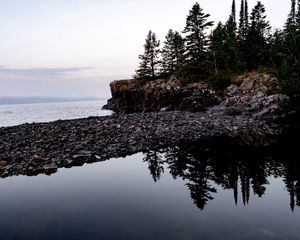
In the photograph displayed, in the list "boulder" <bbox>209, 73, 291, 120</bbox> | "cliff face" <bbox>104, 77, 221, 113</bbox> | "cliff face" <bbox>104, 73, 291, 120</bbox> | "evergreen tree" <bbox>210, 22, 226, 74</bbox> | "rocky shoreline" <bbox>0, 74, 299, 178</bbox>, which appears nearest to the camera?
"rocky shoreline" <bbox>0, 74, 299, 178</bbox>

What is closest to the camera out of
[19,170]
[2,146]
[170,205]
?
[170,205]

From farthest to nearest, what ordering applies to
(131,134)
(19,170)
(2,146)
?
(131,134) < (2,146) < (19,170)

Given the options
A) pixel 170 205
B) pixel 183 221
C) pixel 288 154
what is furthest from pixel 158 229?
pixel 288 154

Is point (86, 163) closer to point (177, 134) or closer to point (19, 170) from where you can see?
point (19, 170)

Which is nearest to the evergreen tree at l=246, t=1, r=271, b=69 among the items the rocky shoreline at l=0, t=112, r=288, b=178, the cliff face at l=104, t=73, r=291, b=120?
the cliff face at l=104, t=73, r=291, b=120

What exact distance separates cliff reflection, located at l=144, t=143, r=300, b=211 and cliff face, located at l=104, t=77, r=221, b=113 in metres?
28.4

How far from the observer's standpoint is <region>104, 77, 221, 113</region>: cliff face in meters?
49.7

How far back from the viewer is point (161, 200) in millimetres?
12094

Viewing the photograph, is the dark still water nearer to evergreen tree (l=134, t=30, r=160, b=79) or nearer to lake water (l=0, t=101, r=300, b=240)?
lake water (l=0, t=101, r=300, b=240)

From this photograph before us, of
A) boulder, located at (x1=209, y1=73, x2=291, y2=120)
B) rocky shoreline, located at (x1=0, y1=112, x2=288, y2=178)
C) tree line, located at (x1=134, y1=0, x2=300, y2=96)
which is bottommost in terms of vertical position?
rocky shoreline, located at (x1=0, y1=112, x2=288, y2=178)

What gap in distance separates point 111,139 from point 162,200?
39.2ft

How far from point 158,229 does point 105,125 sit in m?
21.2

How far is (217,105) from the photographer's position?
48000 millimetres

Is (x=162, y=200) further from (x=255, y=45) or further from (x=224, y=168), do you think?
(x=255, y=45)
